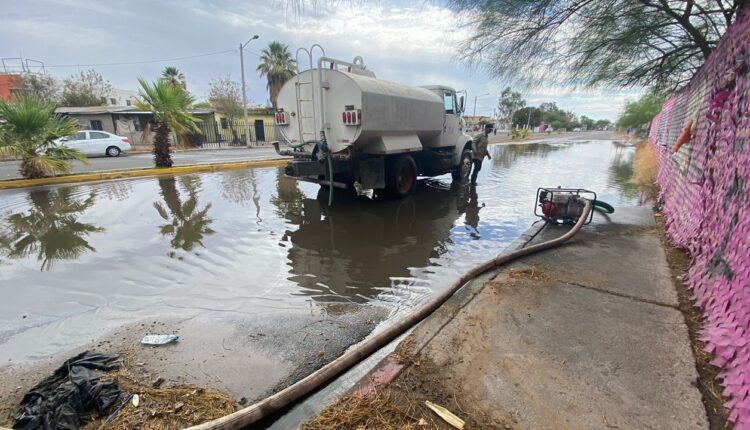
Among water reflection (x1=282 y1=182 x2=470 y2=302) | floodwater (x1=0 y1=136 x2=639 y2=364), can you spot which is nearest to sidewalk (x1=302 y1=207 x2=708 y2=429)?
floodwater (x1=0 y1=136 x2=639 y2=364)

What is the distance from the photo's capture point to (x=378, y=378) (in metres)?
2.30

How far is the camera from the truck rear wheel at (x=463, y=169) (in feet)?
35.7

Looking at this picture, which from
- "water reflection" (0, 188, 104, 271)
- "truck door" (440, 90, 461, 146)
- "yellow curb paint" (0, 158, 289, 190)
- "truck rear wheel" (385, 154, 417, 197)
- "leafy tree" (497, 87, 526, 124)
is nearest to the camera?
"water reflection" (0, 188, 104, 271)

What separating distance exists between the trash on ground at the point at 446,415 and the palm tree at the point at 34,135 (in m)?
12.5

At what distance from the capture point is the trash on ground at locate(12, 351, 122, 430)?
76.0 inches

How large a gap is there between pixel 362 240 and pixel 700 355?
4.04 m

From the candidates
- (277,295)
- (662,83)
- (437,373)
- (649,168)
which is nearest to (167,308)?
(277,295)

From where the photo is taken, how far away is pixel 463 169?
11.1 meters

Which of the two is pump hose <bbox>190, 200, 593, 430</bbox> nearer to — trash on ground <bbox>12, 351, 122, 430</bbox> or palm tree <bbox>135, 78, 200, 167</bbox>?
trash on ground <bbox>12, 351, 122, 430</bbox>

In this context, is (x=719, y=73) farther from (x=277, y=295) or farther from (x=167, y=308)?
(x=167, y=308)

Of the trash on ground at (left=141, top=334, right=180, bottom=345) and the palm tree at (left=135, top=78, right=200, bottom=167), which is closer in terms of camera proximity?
the trash on ground at (left=141, top=334, right=180, bottom=345)

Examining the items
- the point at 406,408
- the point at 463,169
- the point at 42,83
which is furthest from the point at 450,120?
the point at 42,83

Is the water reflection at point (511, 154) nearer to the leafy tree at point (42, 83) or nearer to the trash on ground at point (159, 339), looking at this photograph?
the trash on ground at point (159, 339)

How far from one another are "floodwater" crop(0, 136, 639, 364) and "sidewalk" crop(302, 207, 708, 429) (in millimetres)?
920
